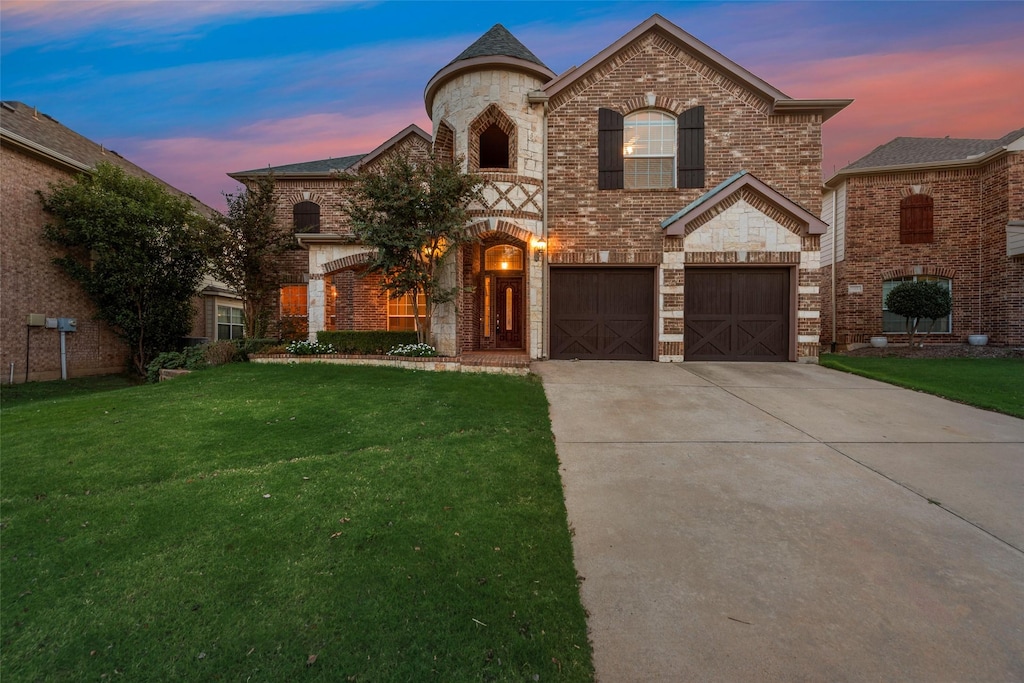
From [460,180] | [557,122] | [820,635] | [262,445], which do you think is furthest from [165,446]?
[557,122]

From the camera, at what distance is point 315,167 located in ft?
50.4

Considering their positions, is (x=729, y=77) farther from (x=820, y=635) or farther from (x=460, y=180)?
(x=820, y=635)

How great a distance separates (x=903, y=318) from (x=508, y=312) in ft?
47.2

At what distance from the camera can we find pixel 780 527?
2.89 metres

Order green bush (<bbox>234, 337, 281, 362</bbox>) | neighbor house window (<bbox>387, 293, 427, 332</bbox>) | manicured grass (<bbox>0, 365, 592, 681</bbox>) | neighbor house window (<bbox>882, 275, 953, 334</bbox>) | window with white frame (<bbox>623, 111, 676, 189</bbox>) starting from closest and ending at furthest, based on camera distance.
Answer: manicured grass (<bbox>0, 365, 592, 681</bbox>), window with white frame (<bbox>623, 111, 676, 189</bbox>), green bush (<bbox>234, 337, 281, 362</bbox>), neighbor house window (<bbox>387, 293, 427, 332</bbox>), neighbor house window (<bbox>882, 275, 953, 334</bbox>)

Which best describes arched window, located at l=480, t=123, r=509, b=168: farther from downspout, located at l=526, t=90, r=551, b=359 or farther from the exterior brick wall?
the exterior brick wall

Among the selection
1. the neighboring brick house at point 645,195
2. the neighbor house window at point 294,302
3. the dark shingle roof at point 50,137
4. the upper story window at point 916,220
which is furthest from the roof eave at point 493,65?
the upper story window at point 916,220

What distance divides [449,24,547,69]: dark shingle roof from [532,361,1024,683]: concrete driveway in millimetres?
9511

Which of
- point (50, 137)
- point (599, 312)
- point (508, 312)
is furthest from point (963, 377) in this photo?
point (50, 137)

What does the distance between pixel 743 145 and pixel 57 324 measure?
64.4 feet

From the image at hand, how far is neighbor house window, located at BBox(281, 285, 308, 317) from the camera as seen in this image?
47.4 ft

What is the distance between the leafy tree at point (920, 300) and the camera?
42.3ft

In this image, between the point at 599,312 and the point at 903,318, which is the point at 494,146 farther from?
the point at 903,318

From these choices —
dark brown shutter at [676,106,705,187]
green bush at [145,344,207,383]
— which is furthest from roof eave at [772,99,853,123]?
green bush at [145,344,207,383]
